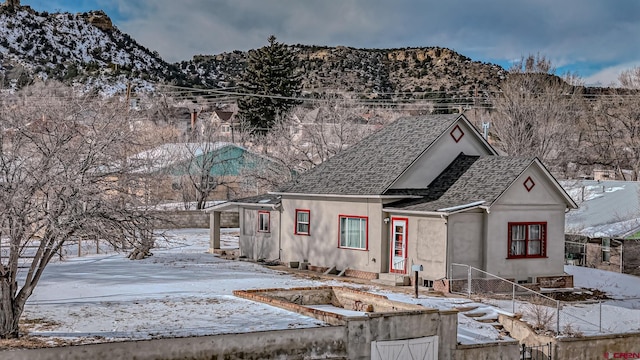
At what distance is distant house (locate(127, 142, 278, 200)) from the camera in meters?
59.3

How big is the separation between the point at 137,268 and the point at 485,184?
14170 millimetres

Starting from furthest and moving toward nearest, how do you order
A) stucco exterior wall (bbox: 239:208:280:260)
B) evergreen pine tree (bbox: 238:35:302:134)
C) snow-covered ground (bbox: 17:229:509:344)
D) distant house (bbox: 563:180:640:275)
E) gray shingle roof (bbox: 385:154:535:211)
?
evergreen pine tree (bbox: 238:35:302:134)
distant house (bbox: 563:180:640:275)
stucco exterior wall (bbox: 239:208:280:260)
gray shingle roof (bbox: 385:154:535:211)
snow-covered ground (bbox: 17:229:509:344)

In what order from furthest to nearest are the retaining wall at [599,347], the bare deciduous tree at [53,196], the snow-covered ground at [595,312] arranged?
the snow-covered ground at [595,312] → the retaining wall at [599,347] → the bare deciduous tree at [53,196]

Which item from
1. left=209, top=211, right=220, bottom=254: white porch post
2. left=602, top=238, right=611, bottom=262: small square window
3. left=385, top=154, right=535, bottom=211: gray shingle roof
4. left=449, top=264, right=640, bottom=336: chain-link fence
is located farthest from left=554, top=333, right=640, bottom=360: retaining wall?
left=209, top=211, right=220, bottom=254: white porch post

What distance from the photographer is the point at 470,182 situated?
99.8ft

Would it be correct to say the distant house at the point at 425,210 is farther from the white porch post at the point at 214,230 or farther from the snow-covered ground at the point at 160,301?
the white porch post at the point at 214,230

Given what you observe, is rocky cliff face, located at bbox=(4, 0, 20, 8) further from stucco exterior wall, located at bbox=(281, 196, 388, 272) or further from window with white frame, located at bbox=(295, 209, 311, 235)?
window with white frame, located at bbox=(295, 209, 311, 235)

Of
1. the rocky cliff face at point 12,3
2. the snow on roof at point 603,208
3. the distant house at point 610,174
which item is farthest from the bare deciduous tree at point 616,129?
the rocky cliff face at point 12,3

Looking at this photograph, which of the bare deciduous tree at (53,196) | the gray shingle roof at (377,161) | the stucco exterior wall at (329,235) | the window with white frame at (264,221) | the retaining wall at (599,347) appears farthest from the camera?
the window with white frame at (264,221)

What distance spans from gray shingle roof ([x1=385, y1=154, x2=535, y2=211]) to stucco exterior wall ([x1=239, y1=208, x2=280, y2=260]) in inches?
263

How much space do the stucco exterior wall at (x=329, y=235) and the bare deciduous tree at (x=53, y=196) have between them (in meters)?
12.8

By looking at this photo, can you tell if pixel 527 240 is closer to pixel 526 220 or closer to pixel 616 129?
pixel 526 220

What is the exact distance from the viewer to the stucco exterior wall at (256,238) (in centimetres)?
3534

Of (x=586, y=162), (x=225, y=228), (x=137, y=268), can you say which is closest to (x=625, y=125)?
(x=586, y=162)
